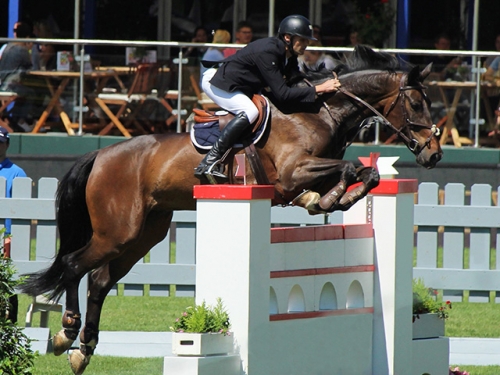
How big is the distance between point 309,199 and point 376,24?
965cm

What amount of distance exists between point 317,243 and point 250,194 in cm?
87

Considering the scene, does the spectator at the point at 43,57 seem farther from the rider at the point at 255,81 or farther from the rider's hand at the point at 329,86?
the rider's hand at the point at 329,86

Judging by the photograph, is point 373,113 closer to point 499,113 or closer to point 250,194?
point 250,194

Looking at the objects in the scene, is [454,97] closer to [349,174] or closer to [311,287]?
[349,174]

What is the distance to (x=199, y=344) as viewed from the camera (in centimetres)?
445

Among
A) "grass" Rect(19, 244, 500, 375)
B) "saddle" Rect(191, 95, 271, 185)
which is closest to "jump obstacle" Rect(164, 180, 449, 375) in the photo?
"saddle" Rect(191, 95, 271, 185)

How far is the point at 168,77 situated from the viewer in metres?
12.0

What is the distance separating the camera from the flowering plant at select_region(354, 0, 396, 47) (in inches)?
598

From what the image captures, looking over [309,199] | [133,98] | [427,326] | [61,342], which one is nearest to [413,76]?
[309,199]

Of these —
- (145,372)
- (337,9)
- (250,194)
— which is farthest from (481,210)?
(337,9)

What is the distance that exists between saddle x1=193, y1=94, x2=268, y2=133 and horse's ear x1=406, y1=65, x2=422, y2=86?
0.99 m

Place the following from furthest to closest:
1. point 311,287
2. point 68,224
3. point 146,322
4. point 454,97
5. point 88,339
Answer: point 454,97, point 146,322, point 68,224, point 88,339, point 311,287

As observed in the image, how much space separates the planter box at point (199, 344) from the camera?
4453mm

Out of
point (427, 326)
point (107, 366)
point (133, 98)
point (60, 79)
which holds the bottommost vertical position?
point (107, 366)
